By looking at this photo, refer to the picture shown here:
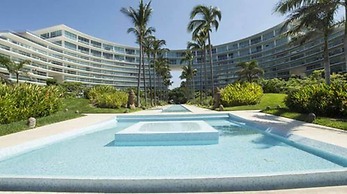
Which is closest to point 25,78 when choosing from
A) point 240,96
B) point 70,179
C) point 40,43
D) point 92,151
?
point 40,43

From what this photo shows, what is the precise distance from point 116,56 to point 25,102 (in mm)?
91857

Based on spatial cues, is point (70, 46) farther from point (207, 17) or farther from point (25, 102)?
point (25, 102)

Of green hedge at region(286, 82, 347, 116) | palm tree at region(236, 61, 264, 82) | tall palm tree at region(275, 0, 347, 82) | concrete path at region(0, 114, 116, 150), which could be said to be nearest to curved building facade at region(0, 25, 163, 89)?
palm tree at region(236, 61, 264, 82)

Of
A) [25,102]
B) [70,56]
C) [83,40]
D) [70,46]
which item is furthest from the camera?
[83,40]

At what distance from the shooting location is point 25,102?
1361 centimetres

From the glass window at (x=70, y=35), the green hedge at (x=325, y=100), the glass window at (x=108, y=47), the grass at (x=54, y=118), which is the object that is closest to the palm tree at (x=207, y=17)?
the grass at (x=54, y=118)

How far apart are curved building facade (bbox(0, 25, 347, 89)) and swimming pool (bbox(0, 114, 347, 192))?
48.7m

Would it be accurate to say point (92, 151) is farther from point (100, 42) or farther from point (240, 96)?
point (100, 42)

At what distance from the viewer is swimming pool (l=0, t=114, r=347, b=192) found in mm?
3963

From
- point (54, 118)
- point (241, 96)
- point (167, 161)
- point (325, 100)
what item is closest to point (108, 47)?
point (241, 96)

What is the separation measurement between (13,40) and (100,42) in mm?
39843

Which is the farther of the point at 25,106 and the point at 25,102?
the point at 25,102

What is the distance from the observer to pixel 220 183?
3.93 m

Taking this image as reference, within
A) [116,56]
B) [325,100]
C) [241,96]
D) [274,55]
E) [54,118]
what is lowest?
[54,118]
